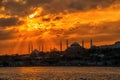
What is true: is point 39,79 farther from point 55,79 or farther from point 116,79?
point 116,79

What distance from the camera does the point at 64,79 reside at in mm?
139250

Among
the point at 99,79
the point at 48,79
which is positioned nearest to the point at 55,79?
the point at 48,79

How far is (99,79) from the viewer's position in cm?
13988

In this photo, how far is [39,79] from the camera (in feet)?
461

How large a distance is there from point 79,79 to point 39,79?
13144 millimetres

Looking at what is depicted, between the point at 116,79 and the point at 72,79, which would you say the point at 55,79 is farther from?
the point at 116,79

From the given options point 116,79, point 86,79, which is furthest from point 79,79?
point 116,79

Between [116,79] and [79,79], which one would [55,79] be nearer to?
[79,79]

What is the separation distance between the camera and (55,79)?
5492 inches

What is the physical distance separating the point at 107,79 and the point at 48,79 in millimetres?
18889

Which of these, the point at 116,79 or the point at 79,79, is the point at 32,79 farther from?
the point at 116,79

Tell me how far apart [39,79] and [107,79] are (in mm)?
21843

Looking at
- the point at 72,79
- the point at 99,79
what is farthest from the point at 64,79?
the point at 99,79

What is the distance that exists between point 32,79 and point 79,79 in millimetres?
15282
